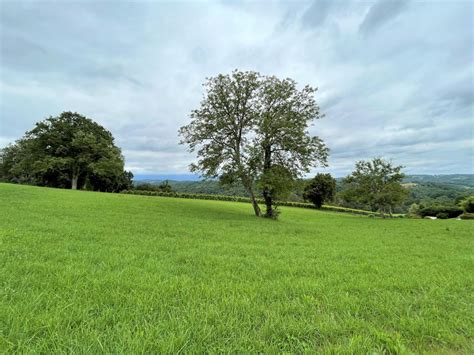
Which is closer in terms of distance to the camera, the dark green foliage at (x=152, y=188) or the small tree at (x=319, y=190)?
the small tree at (x=319, y=190)

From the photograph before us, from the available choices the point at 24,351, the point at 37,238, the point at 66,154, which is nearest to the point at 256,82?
the point at 37,238

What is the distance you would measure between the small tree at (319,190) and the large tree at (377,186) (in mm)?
24635

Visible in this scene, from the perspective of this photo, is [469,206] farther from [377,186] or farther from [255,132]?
[255,132]

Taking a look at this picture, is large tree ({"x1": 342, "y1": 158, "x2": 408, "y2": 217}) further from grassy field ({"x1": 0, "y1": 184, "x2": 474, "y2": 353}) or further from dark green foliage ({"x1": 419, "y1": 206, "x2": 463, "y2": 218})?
grassy field ({"x1": 0, "y1": 184, "x2": 474, "y2": 353})

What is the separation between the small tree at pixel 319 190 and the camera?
60.1 m

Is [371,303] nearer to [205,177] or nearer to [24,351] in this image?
[24,351]

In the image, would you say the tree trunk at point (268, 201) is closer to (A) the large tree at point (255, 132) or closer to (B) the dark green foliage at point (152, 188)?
(A) the large tree at point (255, 132)

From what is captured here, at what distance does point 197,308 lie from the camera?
11.0 feet

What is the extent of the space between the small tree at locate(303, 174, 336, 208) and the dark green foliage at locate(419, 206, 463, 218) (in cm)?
1867

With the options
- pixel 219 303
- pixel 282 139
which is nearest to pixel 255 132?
pixel 282 139

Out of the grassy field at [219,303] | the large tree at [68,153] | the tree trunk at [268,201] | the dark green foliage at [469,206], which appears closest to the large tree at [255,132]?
the tree trunk at [268,201]

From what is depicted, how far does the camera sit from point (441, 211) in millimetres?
46906

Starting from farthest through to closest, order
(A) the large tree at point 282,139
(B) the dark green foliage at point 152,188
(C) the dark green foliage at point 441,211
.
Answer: (B) the dark green foliage at point 152,188 → (C) the dark green foliage at point 441,211 → (A) the large tree at point 282,139

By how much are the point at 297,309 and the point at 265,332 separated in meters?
0.82
